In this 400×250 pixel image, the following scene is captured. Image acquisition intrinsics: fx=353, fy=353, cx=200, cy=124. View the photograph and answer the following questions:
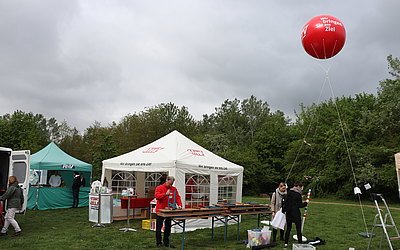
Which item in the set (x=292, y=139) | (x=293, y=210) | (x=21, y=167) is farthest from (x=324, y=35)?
(x=292, y=139)

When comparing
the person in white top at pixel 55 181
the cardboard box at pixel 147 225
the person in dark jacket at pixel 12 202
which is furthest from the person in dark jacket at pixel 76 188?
the person in dark jacket at pixel 12 202

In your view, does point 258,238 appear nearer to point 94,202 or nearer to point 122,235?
point 122,235

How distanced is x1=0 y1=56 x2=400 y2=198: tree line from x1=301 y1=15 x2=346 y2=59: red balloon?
3623 mm

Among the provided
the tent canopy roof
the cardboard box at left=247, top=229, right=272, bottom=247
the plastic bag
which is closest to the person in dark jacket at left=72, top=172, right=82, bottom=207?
the tent canopy roof

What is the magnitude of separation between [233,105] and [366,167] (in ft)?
83.1

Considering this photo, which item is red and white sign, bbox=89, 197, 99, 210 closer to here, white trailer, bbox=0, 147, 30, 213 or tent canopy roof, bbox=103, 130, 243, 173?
tent canopy roof, bbox=103, 130, 243, 173

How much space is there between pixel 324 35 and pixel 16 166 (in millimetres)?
8800

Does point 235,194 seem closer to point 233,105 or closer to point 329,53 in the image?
point 329,53

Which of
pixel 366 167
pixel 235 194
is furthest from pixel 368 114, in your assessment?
pixel 235 194

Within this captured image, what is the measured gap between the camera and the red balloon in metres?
8.23

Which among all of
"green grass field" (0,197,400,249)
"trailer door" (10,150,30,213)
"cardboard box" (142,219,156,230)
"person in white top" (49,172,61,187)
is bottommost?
"green grass field" (0,197,400,249)

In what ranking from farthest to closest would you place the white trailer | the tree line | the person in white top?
the tree line, the person in white top, the white trailer

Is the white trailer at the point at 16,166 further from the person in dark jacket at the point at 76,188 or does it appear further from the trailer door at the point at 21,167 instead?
the person in dark jacket at the point at 76,188

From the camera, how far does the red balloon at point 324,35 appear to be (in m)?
8.23
